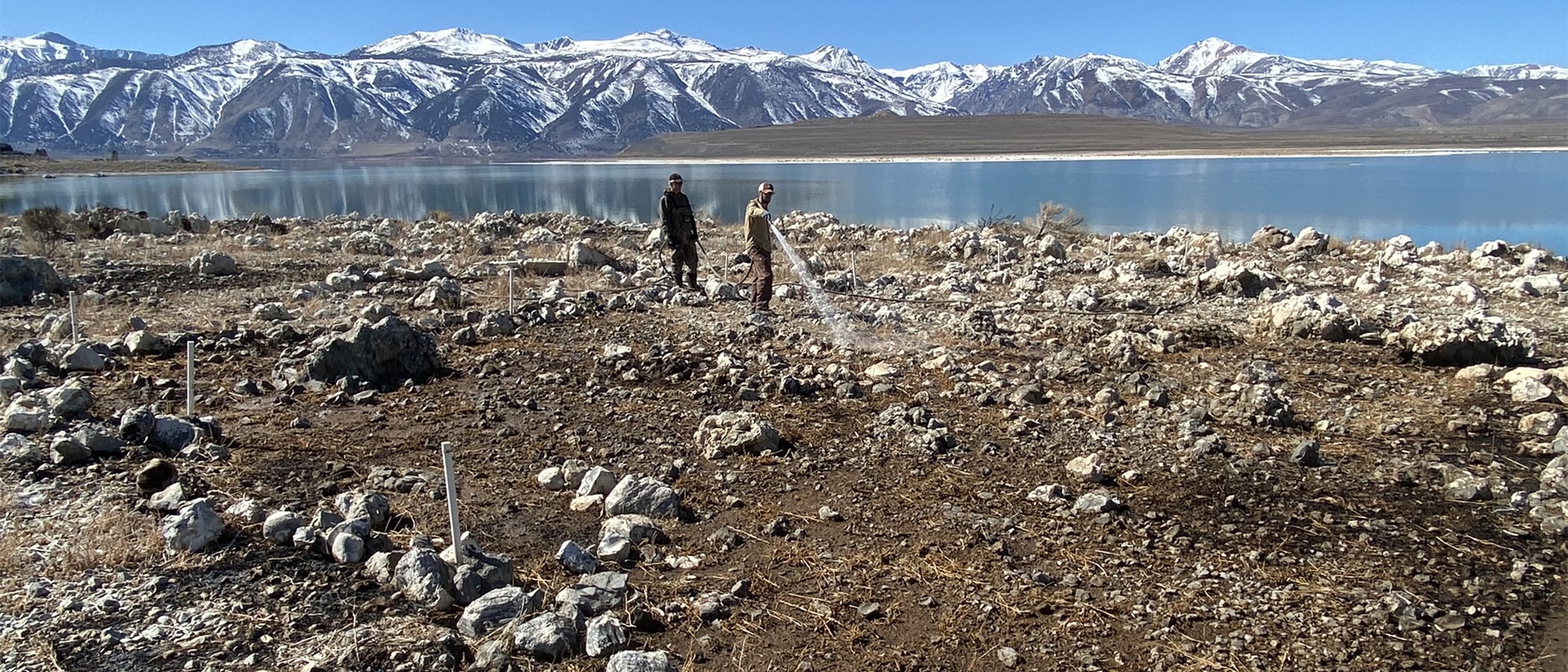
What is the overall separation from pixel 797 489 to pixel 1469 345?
5510 mm

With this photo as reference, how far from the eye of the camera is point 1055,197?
41375 millimetres

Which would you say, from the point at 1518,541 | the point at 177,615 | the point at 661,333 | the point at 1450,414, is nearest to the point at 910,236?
the point at 661,333

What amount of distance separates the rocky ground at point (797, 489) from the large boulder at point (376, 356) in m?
0.02

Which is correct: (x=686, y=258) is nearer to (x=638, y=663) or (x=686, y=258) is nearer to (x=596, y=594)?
(x=596, y=594)

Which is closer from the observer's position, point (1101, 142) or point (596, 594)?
point (596, 594)

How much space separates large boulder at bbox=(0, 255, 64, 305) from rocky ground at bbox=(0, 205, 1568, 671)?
1.17m

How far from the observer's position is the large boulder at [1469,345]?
6.77 m

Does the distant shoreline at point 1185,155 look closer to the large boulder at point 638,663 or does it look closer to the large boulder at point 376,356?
the large boulder at point 376,356

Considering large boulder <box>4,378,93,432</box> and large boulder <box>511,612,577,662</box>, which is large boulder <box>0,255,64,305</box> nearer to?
large boulder <box>4,378,93,432</box>

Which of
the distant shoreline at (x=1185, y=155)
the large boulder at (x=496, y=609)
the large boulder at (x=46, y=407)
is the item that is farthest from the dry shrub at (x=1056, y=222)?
the distant shoreline at (x=1185, y=155)

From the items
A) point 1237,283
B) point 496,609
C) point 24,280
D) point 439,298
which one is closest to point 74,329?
point 439,298

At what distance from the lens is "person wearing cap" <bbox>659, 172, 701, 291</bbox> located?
1149 cm

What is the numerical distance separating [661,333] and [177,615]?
5.81 m

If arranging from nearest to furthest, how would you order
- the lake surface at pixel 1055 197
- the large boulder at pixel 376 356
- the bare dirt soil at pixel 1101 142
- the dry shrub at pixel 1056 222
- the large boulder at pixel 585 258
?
the large boulder at pixel 376 356, the large boulder at pixel 585 258, the dry shrub at pixel 1056 222, the lake surface at pixel 1055 197, the bare dirt soil at pixel 1101 142
